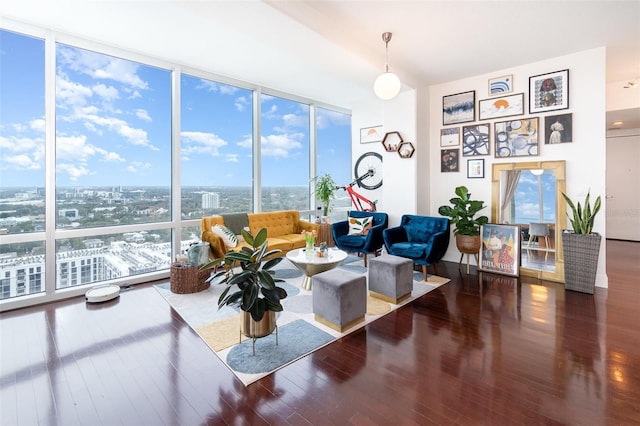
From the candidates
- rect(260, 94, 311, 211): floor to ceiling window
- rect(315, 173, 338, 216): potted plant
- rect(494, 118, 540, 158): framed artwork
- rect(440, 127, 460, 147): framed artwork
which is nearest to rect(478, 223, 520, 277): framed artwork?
rect(494, 118, 540, 158): framed artwork

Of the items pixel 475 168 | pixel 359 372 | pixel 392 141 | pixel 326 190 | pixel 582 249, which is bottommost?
pixel 359 372

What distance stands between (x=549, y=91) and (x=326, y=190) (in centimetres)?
402

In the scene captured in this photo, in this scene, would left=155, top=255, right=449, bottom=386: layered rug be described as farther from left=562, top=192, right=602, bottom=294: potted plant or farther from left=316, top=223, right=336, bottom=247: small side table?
left=316, top=223, right=336, bottom=247: small side table

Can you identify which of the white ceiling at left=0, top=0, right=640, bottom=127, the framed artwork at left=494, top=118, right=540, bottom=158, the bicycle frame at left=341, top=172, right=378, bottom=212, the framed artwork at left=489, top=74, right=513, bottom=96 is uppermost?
the white ceiling at left=0, top=0, right=640, bottom=127

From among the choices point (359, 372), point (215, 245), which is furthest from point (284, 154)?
point (359, 372)

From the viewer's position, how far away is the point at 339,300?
2881 millimetres

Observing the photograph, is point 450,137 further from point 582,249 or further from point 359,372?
point 359,372

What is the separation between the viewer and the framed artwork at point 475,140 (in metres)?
5.02

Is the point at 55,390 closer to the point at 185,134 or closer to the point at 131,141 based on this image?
the point at 131,141

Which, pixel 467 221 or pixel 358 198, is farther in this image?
pixel 358 198

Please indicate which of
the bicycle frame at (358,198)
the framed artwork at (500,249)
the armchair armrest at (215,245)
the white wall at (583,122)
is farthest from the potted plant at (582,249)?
the armchair armrest at (215,245)

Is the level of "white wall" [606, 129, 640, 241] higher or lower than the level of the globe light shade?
lower

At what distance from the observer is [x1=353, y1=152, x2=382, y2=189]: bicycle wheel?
6.60 meters

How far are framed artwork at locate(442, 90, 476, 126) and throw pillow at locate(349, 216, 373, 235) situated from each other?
2.21m
